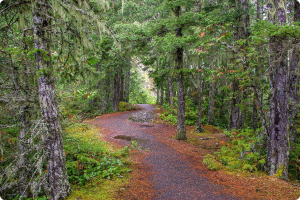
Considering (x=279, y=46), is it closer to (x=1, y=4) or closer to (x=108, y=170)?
(x=108, y=170)

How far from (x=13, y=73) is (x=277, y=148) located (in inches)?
304

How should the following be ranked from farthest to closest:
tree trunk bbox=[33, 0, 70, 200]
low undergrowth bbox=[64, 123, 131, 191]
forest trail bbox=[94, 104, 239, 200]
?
1. low undergrowth bbox=[64, 123, 131, 191]
2. forest trail bbox=[94, 104, 239, 200]
3. tree trunk bbox=[33, 0, 70, 200]

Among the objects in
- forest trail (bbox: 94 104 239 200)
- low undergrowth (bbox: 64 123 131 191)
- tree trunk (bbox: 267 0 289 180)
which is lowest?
forest trail (bbox: 94 104 239 200)

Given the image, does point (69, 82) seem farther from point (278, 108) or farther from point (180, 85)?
point (278, 108)

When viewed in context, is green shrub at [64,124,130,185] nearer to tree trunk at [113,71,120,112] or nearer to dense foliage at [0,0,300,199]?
dense foliage at [0,0,300,199]

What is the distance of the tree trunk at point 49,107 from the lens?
3658mm

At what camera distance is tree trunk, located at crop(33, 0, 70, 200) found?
366 centimetres

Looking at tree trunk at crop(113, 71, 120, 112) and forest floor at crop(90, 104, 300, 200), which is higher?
tree trunk at crop(113, 71, 120, 112)

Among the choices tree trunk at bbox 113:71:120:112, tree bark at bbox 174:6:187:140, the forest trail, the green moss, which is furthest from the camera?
tree trunk at bbox 113:71:120:112

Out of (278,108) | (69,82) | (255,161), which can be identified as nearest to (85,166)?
(69,82)

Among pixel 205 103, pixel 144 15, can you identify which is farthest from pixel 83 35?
pixel 205 103

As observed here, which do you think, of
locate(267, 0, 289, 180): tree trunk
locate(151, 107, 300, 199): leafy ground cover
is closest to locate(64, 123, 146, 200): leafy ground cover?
locate(151, 107, 300, 199): leafy ground cover

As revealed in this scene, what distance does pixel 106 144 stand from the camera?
8578 mm

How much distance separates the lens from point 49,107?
3740 millimetres
